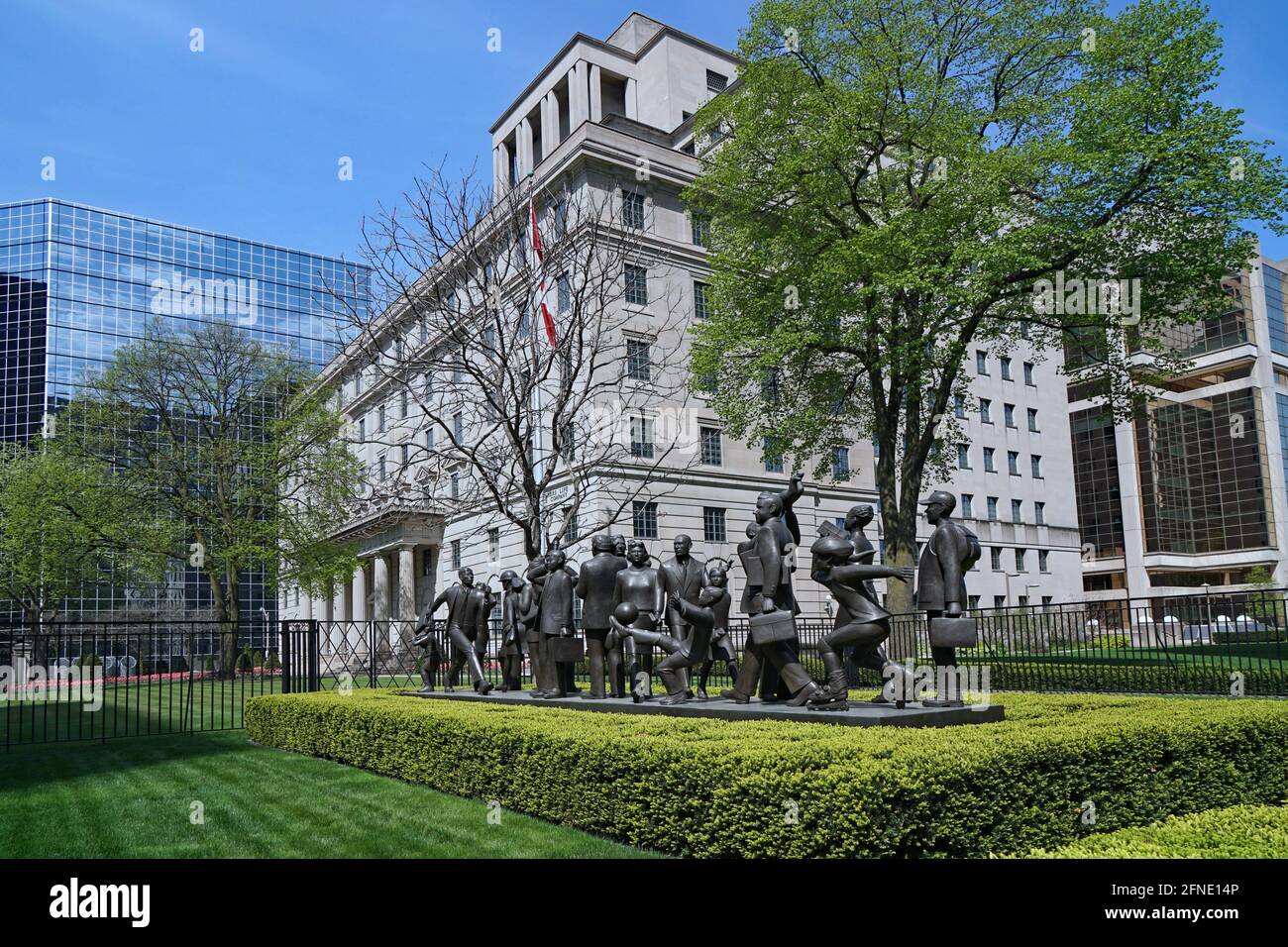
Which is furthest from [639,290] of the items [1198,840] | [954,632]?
[1198,840]

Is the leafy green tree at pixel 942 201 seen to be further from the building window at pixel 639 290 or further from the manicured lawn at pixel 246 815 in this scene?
the manicured lawn at pixel 246 815

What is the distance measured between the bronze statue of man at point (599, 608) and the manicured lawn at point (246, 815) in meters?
3.30

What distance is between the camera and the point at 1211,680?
15.5 metres

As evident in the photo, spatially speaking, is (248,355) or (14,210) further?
(14,210)

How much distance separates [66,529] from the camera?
116 feet

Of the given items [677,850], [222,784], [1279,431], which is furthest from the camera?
[1279,431]

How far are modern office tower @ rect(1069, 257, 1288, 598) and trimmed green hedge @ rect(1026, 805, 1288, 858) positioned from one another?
263 feet

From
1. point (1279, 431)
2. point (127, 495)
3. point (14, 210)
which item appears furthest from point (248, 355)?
point (1279, 431)

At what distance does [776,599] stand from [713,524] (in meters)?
30.0

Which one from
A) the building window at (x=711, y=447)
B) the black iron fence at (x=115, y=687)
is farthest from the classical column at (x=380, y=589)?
the black iron fence at (x=115, y=687)

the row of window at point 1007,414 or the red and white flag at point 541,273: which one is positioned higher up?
the row of window at point 1007,414

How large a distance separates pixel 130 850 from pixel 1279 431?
96715mm

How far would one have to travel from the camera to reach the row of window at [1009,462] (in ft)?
176
